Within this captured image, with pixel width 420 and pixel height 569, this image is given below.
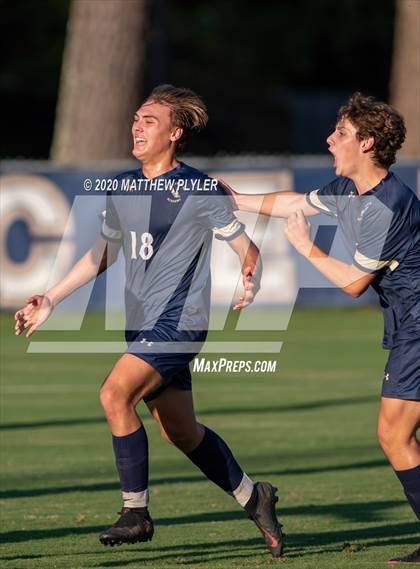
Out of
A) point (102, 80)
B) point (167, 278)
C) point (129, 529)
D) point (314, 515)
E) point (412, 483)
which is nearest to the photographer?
point (129, 529)

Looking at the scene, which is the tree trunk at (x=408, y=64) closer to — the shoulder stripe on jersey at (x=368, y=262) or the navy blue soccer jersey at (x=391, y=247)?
the navy blue soccer jersey at (x=391, y=247)

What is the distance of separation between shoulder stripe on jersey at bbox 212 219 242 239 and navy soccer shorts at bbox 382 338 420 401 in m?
1.06

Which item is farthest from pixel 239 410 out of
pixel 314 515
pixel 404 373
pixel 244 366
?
pixel 404 373

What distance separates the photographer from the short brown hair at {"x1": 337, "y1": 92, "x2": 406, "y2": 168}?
22.2ft

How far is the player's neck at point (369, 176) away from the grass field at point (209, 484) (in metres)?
1.87

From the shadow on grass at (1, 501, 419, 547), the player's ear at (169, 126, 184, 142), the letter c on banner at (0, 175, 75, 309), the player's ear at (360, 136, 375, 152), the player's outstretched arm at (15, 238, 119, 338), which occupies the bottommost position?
the letter c on banner at (0, 175, 75, 309)

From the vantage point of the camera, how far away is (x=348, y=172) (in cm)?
686

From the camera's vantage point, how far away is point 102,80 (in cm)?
2455

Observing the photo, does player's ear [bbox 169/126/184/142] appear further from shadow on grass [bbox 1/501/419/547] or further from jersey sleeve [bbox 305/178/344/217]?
shadow on grass [bbox 1/501/419/547]

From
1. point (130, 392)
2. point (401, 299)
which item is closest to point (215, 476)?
point (130, 392)

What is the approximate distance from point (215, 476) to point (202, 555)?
42cm

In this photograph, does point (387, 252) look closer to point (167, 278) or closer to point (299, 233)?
point (299, 233)

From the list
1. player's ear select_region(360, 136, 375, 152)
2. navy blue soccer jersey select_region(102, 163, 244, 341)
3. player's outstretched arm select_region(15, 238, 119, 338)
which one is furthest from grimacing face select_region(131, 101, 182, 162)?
player's ear select_region(360, 136, 375, 152)

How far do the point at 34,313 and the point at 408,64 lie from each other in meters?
20.4
